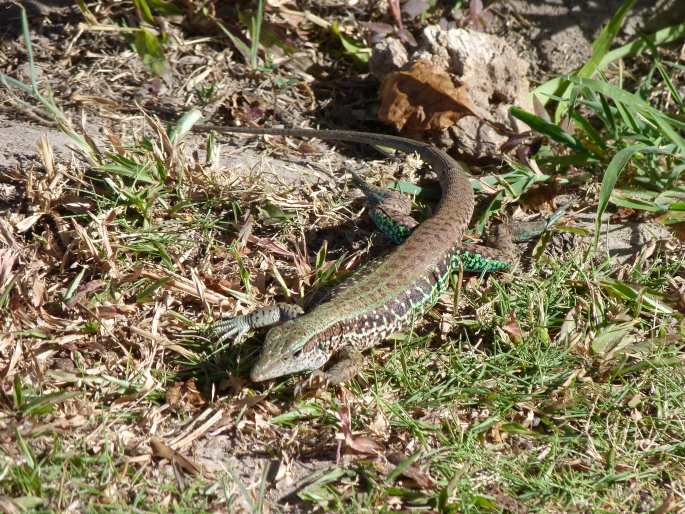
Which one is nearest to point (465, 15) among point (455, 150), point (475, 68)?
point (475, 68)

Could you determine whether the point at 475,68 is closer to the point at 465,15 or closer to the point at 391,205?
the point at 465,15

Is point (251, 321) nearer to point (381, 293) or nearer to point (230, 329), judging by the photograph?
point (230, 329)

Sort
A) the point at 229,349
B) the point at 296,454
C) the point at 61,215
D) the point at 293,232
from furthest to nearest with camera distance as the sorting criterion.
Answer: the point at 293,232, the point at 61,215, the point at 229,349, the point at 296,454

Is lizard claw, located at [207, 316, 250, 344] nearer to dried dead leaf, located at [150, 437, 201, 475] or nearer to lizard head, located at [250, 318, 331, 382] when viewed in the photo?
lizard head, located at [250, 318, 331, 382]

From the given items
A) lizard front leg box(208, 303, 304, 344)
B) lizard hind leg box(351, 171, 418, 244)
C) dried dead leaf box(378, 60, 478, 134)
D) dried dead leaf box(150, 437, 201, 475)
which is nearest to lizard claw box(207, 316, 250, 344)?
lizard front leg box(208, 303, 304, 344)

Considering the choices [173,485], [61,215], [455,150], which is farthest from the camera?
[455,150]

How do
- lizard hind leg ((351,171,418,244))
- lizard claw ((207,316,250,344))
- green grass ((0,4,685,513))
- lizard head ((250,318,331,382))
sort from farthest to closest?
lizard hind leg ((351,171,418,244)) < lizard claw ((207,316,250,344)) < lizard head ((250,318,331,382)) < green grass ((0,4,685,513))
